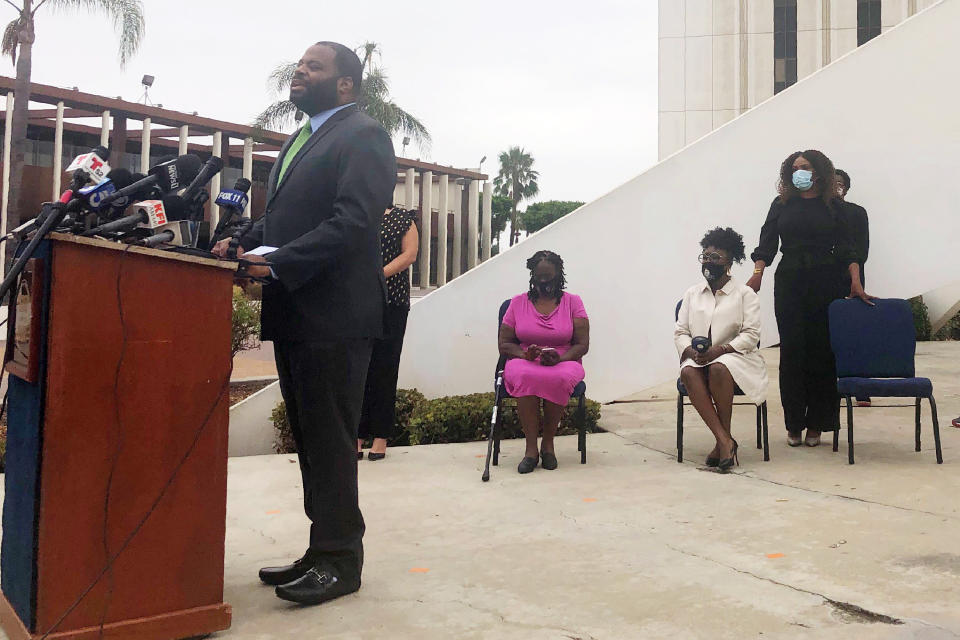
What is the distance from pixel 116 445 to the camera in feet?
8.08

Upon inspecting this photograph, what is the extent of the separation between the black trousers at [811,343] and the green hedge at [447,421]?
58.5 inches

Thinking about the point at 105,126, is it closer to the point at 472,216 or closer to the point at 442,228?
the point at 442,228

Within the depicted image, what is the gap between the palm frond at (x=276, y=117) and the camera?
22312 mm

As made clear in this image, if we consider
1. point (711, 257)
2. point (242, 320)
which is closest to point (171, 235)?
point (711, 257)

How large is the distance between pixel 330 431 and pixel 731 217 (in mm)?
4795

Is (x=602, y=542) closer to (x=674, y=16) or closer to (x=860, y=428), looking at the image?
(x=860, y=428)

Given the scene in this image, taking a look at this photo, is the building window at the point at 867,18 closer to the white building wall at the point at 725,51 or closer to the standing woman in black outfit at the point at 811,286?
the white building wall at the point at 725,51

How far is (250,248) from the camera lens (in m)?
3.16

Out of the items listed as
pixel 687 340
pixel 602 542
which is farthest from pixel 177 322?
pixel 687 340

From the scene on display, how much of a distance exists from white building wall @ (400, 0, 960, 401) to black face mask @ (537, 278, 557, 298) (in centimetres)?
135

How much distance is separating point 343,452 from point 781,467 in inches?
124

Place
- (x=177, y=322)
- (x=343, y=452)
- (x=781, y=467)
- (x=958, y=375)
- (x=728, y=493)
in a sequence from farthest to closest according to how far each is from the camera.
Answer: (x=958, y=375) < (x=781, y=467) < (x=728, y=493) < (x=343, y=452) < (x=177, y=322)

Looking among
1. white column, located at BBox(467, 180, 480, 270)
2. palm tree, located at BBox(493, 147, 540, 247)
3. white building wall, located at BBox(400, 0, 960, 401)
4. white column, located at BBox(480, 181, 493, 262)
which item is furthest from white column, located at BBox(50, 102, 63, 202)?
palm tree, located at BBox(493, 147, 540, 247)

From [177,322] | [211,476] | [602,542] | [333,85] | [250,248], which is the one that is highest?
[333,85]
